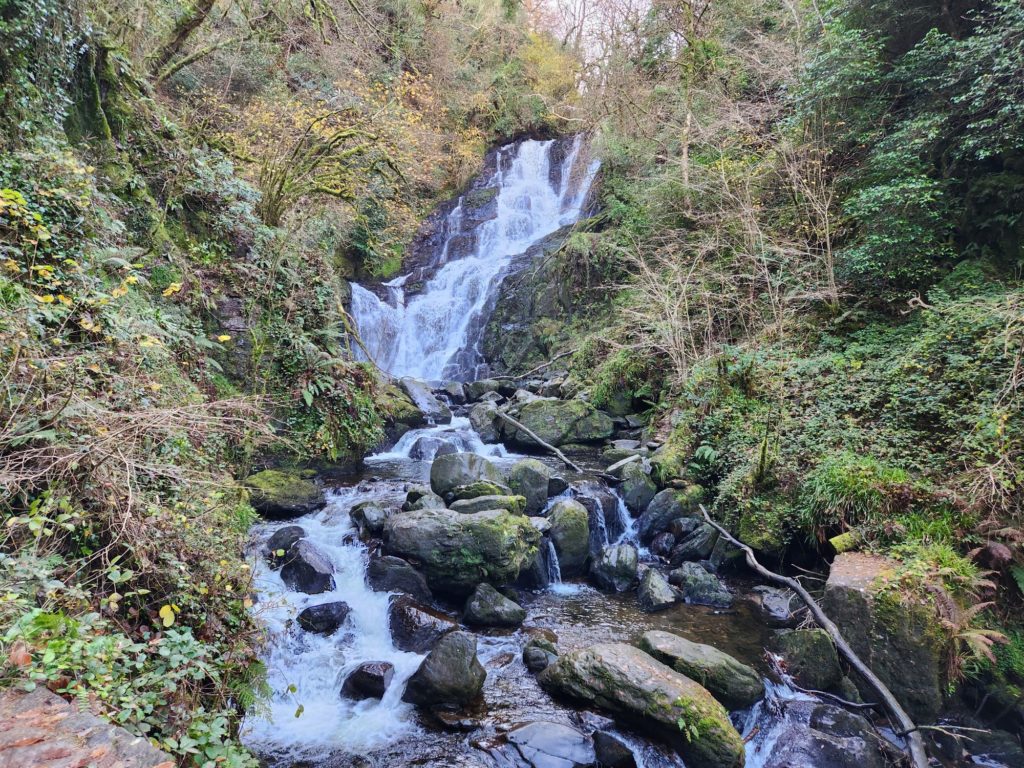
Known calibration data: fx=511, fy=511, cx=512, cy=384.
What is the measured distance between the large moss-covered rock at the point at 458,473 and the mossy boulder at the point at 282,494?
183 centimetres

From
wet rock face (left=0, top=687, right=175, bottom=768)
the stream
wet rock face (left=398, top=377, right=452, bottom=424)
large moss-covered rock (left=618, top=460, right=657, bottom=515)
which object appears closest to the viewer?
wet rock face (left=0, top=687, right=175, bottom=768)

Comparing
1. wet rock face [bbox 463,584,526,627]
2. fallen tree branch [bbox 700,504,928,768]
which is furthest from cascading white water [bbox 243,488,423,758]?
fallen tree branch [bbox 700,504,928,768]

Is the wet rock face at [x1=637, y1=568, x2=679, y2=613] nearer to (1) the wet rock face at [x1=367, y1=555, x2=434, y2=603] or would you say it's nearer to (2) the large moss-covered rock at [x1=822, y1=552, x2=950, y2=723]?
(2) the large moss-covered rock at [x1=822, y1=552, x2=950, y2=723]

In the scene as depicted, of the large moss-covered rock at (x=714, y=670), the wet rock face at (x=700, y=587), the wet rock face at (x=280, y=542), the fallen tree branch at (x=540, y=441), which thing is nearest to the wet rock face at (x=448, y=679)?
the large moss-covered rock at (x=714, y=670)

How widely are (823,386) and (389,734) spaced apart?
7242 mm

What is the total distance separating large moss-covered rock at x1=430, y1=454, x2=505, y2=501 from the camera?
26.0 feet

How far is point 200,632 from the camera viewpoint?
3.52m

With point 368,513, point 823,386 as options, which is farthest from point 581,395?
point 368,513

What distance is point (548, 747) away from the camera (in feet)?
13.9

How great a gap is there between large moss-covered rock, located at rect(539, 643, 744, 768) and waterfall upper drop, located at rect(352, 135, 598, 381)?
1209 cm

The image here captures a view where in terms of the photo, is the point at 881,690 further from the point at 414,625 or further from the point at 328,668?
the point at 328,668

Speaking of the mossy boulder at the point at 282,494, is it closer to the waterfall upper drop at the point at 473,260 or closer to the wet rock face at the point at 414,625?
the wet rock face at the point at 414,625

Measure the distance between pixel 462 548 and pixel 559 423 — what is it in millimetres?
5461

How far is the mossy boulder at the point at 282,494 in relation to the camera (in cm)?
743
